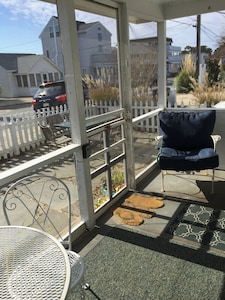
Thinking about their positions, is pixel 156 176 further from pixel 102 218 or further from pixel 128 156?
pixel 102 218

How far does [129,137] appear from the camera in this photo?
10.3ft

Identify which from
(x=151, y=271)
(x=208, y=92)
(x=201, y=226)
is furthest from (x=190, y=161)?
(x=208, y=92)

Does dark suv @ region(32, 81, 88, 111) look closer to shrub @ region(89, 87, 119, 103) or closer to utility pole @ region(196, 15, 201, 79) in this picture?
shrub @ region(89, 87, 119, 103)

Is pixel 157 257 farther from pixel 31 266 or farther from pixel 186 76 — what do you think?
pixel 186 76

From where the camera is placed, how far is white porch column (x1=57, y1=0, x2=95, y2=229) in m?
2.04

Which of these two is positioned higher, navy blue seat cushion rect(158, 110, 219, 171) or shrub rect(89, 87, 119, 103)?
shrub rect(89, 87, 119, 103)

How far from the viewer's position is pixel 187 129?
3.34 m

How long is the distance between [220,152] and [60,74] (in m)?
2.69

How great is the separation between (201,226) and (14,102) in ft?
6.65

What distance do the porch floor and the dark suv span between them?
1.30 metres

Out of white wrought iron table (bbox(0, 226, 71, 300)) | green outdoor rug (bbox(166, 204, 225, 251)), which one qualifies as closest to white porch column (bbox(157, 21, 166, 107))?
green outdoor rug (bbox(166, 204, 225, 251))

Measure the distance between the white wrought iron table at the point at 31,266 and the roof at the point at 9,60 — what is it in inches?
39.8

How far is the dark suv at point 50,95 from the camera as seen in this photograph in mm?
1926

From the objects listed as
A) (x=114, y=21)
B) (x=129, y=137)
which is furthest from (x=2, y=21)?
(x=129, y=137)
